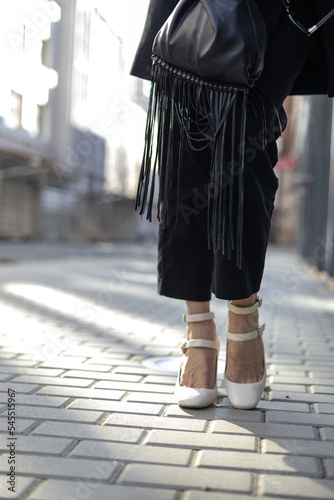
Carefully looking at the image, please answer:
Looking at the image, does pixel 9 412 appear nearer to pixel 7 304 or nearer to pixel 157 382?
pixel 157 382

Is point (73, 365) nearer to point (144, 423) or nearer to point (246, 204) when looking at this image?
point (144, 423)

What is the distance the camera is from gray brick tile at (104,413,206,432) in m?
1.58

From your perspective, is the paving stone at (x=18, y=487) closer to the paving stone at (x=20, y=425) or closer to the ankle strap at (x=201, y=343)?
the paving stone at (x=20, y=425)

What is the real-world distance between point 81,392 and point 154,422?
0.40 metres

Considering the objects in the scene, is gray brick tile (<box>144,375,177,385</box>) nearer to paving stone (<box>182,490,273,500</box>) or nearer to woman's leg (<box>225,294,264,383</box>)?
woman's leg (<box>225,294,264,383</box>)

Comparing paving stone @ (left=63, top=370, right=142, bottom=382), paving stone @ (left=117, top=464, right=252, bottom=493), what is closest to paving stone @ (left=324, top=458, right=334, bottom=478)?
paving stone @ (left=117, top=464, right=252, bottom=493)

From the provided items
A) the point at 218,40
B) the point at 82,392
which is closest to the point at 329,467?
the point at 82,392

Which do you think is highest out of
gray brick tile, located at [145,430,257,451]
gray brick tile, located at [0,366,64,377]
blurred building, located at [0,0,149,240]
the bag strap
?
blurred building, located at [0,0,149,240]

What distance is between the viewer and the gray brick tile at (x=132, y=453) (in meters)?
1.32

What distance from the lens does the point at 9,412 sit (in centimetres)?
167

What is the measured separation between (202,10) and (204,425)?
112 centimetres

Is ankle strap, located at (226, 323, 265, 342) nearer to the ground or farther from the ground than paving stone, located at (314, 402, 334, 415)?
farther from the ground

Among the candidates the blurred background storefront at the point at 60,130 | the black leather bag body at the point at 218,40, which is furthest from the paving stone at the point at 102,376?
the blurred background storefront at the point at 60,130

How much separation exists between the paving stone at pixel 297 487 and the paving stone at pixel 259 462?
1.5 inches
